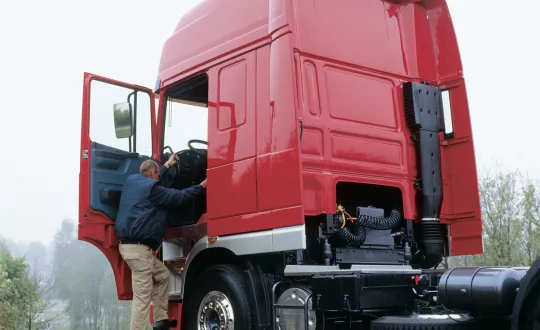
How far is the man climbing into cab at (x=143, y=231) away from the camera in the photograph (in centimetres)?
551

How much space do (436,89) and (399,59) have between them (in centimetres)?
44

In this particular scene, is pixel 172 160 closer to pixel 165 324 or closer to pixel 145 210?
pixel 145 210

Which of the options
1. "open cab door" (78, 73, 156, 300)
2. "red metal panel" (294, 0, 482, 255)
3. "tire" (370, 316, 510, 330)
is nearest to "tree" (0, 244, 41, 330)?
"open cab door" (78, 73, 156, 300)

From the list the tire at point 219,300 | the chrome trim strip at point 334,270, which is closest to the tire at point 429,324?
the chrome trim strip at point 334,270

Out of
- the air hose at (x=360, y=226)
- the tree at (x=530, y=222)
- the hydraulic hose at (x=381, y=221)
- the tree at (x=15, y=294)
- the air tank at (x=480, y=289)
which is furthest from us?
the tree at (x=15, y=294)

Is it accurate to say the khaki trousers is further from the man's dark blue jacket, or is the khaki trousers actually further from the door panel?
the door panel

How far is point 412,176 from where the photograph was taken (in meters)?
5.30

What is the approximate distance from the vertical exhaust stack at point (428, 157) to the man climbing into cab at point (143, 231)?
2185 mm

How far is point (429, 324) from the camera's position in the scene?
3543 millimetres

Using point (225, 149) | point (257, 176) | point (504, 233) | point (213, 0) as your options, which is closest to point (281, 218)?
point (257, 176)

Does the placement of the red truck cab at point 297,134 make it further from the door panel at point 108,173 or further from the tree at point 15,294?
the tree at point 15,294

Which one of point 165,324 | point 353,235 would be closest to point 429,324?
point 353,235

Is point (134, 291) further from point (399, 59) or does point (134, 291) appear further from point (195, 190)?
point (399, 59)

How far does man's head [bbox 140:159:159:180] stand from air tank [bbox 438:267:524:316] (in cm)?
312
